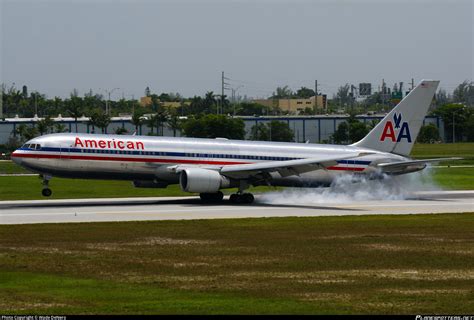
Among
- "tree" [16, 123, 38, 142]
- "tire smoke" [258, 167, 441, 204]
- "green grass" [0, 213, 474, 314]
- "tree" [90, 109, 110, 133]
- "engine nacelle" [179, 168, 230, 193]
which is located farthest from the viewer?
"tree" [90, 109, 110, 133]

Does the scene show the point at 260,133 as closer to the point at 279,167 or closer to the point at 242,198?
the point at 242,198

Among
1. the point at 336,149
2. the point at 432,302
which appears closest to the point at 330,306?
the point at 432,302

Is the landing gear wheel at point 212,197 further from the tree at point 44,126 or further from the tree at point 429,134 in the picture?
the tree at point 429,134

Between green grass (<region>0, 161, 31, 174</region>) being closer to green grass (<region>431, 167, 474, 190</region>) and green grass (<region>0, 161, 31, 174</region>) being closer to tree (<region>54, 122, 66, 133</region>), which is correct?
tree (<region>54, 122, 66, 133</region>)

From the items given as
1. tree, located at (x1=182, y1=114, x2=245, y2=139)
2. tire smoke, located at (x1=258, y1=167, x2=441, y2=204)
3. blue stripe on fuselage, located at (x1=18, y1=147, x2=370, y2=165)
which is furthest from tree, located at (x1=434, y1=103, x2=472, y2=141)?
blue stripe on fuselage, located at (x1=18, y1=147, x2=370, y2=165)

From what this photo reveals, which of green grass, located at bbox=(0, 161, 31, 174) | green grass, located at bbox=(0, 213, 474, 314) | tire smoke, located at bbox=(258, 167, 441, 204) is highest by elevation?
green grass, located at bbox=(0, 213, 474, 314)

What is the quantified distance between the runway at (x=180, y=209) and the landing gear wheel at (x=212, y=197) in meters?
0.49

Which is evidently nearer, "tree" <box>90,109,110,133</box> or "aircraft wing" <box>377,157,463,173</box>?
"aircraft wing" <box>377,157,463,173</box>

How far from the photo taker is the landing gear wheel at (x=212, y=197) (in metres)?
49.4

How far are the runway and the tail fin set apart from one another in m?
3.44

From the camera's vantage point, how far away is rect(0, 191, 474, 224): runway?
40125mm

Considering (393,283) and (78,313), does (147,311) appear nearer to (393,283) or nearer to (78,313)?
(78,313)

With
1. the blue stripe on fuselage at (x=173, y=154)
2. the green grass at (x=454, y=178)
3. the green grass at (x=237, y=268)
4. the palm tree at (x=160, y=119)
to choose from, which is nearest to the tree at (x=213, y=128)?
the palm tree at (x=160, y=119)

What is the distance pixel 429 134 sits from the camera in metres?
151
